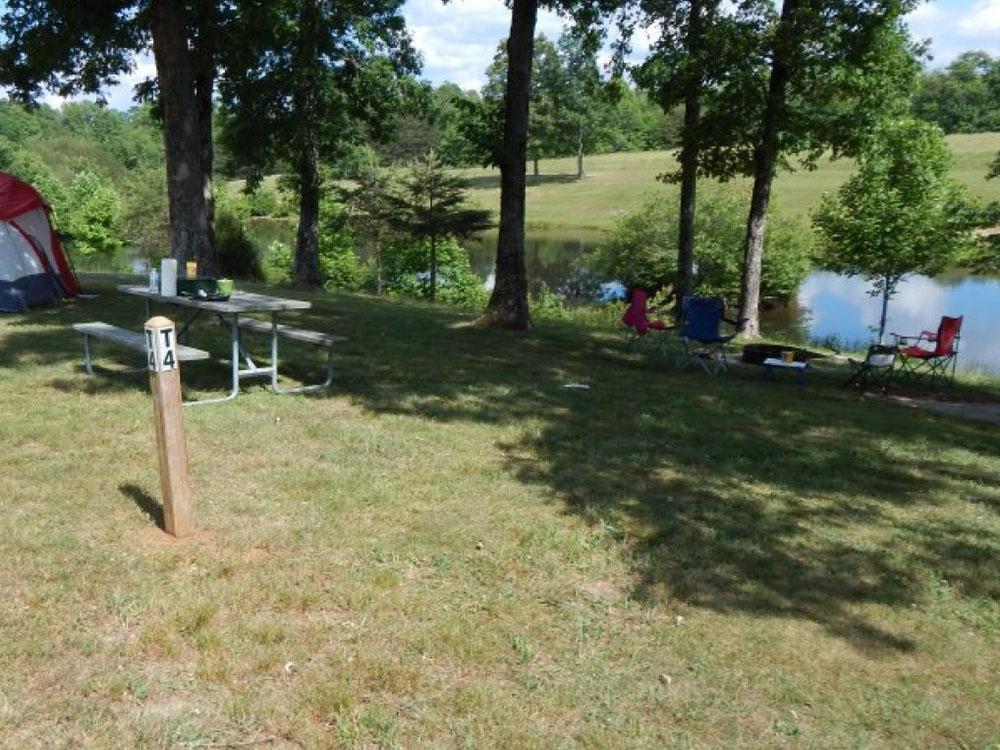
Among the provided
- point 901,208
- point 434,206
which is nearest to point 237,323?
point 901,208

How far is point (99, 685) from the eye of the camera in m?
2.92

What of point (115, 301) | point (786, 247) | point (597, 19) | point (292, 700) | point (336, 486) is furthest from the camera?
point (786, 247)

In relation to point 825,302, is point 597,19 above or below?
above

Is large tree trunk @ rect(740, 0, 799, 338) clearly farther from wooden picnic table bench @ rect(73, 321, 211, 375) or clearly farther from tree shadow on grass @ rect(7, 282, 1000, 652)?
wooden picnic table bench @ rect(73, 321, 211, 375)

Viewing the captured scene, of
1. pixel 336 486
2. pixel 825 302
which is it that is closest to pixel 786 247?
pixel 825 302

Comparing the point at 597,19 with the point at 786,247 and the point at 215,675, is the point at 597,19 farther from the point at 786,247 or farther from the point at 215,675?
the point at 786,247

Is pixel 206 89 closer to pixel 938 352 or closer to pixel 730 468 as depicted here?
pixel 938 352

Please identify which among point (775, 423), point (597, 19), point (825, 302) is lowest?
point (825, 302)

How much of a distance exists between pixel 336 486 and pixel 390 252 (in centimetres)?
2514

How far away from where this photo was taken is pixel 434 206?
2436cm

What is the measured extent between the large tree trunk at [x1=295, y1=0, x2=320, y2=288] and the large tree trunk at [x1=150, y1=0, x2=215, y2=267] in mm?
6473

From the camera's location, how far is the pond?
2291 centimetres

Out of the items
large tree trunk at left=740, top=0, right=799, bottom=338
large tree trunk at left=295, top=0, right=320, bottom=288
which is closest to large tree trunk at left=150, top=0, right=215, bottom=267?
large tree trunk at left=295, top=0, right=320, bottom=288

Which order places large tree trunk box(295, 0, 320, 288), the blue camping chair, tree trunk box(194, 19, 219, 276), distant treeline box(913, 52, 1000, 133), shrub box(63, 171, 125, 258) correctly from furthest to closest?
distant treeline box(913, 52, 1000, 133), shrub box(63, 171, 125, 258), large tree trunk box(295, 0, 320, 288), tree trunk box(194, 19, 219, 276), the blue camping chair
